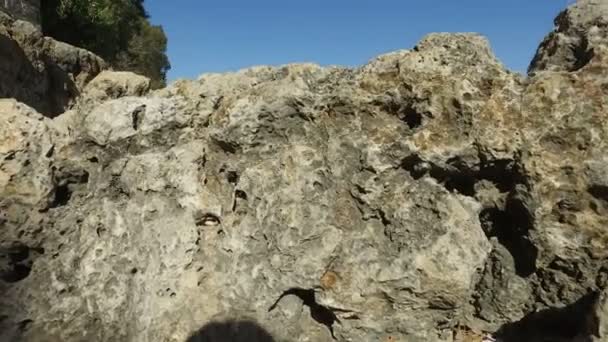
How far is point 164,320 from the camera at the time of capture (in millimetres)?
4305

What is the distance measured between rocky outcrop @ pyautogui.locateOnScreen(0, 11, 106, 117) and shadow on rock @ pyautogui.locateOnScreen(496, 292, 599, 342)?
5992 mm

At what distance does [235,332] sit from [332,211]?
3.80 feet

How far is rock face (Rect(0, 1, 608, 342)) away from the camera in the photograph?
415cm

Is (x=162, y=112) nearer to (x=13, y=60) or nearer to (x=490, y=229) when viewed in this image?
(x=490, y=229)

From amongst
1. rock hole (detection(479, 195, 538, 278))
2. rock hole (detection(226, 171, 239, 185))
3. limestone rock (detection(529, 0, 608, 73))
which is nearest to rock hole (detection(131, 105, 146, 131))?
rock hole (detection(226, 171, 239, 185))

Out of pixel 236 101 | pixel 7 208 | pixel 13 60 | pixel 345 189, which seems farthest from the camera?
pixel 13 60

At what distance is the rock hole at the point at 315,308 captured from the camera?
4.36m

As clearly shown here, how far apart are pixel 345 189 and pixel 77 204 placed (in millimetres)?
2054

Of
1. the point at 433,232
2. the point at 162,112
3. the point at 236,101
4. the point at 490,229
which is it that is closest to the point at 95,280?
the point at 162,112

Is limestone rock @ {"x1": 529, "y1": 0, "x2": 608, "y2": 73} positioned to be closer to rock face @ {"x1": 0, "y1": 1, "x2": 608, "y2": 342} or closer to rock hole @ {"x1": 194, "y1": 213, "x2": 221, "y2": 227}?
rock face @ {"x1": 0, "y1": 1, "x2": 608, "y2": 342}

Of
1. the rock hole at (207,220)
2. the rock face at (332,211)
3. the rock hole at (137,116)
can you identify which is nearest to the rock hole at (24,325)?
the rock face at (332,211)

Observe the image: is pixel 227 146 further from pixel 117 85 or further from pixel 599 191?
pixel 117 85

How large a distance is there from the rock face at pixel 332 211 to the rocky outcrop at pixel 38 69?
321cm

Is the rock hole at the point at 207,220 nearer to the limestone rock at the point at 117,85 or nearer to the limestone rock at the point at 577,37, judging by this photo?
the limestone rock at the point at 577,37
